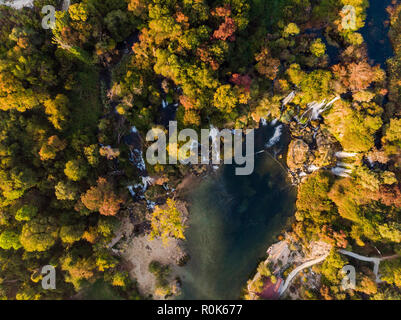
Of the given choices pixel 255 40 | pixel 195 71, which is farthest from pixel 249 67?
pixel 195 71

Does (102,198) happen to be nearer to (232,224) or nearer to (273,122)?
(232,224)

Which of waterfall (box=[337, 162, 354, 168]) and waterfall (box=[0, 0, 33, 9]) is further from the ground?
waterfall (box=[0, 0, 33, 9])

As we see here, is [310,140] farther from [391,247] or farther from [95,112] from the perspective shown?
[95,112]

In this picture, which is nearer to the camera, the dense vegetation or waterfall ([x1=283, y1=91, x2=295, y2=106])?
the dense vegetation

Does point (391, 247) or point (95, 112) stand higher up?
point (95, 112)

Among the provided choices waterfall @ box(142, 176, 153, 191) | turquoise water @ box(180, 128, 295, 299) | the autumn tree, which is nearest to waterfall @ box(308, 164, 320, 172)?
turquoise water @ box(180, 128, 295, 299)

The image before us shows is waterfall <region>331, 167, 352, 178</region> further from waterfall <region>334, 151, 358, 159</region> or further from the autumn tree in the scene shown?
the autumn tree

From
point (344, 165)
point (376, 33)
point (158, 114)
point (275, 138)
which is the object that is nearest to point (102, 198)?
point (158, 114)

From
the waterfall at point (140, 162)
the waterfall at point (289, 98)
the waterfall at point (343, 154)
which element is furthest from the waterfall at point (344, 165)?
the waterfall at point (140, 162)
